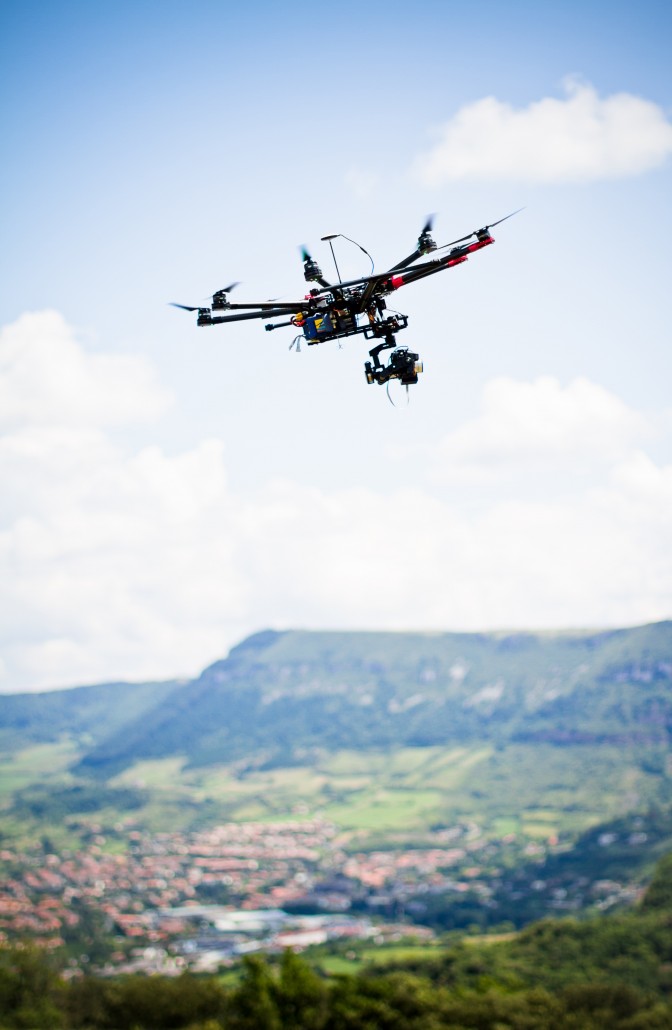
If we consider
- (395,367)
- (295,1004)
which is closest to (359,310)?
(395,367)

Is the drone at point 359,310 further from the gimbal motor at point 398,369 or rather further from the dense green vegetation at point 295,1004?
the dense green vegetation at point 295,1004

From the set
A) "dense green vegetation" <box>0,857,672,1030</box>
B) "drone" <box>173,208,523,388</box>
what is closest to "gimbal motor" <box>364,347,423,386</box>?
"drone" <box>173,208,523,388</box>

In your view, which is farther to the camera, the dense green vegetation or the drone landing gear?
the dense green vegetation

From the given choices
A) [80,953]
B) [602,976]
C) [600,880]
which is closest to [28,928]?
[80,953]

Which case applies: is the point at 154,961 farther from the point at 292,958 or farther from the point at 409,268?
the point at 409,268

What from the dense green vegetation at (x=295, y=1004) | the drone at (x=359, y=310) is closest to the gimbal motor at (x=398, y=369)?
the drone at (x=359, y=310)

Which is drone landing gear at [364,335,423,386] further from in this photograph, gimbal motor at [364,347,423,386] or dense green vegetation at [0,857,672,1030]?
dense green vegetation at [0,857,672,1030]

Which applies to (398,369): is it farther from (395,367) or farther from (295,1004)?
(295,1004)

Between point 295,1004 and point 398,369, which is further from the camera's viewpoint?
point 295,1004
